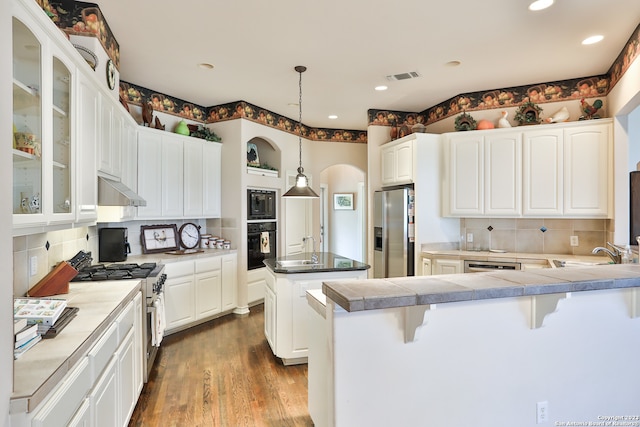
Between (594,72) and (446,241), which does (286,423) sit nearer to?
(446,241)

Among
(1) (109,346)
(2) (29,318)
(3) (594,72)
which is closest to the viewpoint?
(2) (29,318)

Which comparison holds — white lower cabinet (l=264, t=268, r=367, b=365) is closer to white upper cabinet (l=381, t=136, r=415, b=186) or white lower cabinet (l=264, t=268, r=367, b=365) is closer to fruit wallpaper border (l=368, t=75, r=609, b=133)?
white upper cabinet (l=381, t=136, r=415, b=186)

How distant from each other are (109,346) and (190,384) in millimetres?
1217

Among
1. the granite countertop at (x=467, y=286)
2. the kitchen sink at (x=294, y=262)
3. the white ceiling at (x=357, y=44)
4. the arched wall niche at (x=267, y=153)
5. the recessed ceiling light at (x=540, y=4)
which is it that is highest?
the white ceiling at (x=357, y=44)

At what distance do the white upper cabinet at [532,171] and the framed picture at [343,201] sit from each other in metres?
3.60

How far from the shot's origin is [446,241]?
4566mm

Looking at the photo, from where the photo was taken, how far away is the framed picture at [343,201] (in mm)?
7942

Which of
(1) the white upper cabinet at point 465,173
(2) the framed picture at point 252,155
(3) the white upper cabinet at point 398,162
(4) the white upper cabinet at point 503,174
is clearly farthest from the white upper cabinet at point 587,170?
(2) the framed picture at point 252,155

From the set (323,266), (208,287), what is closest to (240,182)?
(208,287)

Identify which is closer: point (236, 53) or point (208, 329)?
point (236, 53)

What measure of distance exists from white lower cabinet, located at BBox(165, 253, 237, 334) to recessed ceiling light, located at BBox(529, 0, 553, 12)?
13.0 ft

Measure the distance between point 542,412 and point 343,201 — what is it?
635 cm

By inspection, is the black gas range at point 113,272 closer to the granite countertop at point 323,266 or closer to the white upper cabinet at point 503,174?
the granite countertop at point 323,266

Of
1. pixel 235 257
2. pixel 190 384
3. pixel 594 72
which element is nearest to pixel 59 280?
pixel 190 384
